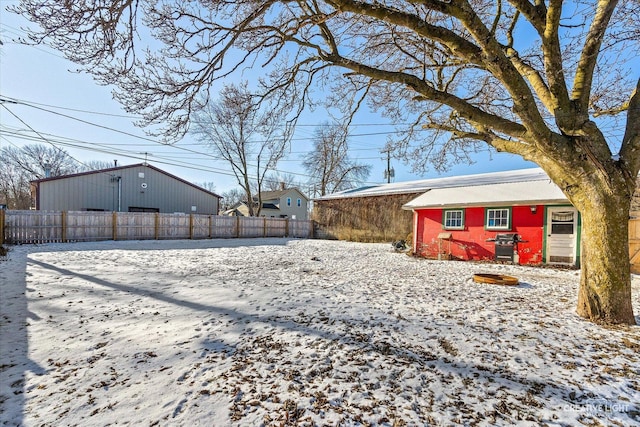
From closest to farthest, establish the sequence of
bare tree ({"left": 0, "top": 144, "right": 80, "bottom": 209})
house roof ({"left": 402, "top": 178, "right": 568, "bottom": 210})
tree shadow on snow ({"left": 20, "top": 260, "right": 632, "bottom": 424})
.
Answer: tree shadow on snow ({"left": 20, "top": 260, "right": 632, "bottom": 424})
house roof ({"left": 402, "top": 178, "right": 568, "bottom": 210})
bare tree ({"left": 0, "top": 144, "right": 80, "bottom": 209})

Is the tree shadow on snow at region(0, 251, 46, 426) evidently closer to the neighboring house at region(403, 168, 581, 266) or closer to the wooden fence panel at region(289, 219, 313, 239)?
the neighboring house at region(403, 168, 581, 266)

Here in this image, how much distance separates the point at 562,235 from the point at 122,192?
2380cm

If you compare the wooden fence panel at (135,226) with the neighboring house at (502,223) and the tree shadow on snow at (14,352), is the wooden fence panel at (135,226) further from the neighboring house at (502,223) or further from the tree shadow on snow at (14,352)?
the neighboring house at (502,223)

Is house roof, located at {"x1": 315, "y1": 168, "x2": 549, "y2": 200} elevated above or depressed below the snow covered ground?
above

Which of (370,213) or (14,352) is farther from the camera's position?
(370,213)

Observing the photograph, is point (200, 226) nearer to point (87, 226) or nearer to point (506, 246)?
point (87, 226)

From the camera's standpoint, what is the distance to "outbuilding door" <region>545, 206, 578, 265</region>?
28.3ft

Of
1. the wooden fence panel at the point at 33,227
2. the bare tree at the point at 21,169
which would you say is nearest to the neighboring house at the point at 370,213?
the wooden fence panel at the point at 33,227

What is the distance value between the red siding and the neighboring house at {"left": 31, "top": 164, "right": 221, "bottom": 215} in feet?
58.6

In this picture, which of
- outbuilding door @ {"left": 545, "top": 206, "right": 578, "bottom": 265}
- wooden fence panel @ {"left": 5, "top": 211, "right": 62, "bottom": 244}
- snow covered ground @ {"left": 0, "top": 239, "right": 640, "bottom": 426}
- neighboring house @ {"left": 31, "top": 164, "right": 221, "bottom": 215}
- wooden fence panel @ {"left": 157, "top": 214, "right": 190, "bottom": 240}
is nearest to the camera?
snow covered ground @ {"left": 0, "top": 239, "right": 640, "bottom": 426}

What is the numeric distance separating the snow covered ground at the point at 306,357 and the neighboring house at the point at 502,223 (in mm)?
3866

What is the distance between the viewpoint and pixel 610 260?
3828mm

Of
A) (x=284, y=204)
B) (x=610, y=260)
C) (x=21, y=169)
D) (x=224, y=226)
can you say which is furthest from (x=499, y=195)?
(x=21, y=169)

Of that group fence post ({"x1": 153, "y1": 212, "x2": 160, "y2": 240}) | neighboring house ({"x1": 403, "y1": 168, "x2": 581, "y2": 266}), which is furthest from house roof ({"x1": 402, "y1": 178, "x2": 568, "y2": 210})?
fence post ({"x1": 153, "y1": 212, "x2": 160, "y2": 240})
